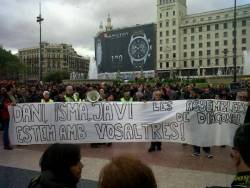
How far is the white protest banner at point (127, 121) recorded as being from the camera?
9.08m

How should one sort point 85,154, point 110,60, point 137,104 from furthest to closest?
point 110,60 → point 137,104 → point 85,154

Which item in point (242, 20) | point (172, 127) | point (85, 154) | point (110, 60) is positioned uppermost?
point (242, 20)

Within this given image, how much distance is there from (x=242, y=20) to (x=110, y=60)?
40168 mm

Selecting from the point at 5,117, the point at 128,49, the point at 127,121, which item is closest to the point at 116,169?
the point at 127,121

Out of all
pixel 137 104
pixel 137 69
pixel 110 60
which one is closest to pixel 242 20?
pixel 137 69

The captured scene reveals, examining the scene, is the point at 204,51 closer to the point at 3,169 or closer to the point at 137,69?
the point at 137,69

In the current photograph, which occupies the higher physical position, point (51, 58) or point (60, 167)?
point (51, 58)

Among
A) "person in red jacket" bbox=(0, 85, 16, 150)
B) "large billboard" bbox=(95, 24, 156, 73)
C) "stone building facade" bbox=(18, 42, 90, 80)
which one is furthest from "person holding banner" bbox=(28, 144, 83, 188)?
"stone building facade" bbox=(18, 42, 90, 80)

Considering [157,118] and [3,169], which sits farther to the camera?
[157,118]

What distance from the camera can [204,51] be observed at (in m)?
108

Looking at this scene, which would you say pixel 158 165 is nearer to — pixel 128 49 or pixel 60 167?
pixel 60 167

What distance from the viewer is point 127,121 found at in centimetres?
956

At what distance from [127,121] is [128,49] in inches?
4089

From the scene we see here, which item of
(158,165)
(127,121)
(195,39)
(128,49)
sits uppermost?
(195,39)
